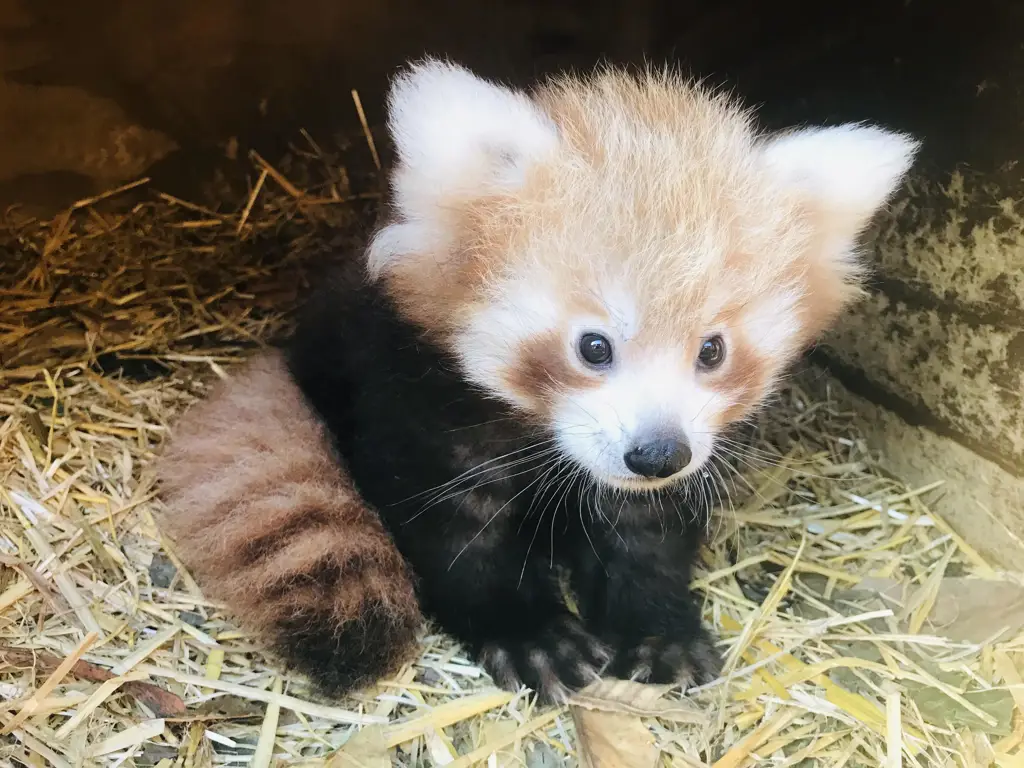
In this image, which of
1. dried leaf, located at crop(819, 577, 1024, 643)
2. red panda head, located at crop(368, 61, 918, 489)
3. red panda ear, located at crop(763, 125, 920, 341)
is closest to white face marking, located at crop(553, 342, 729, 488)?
red panda head, located at crop(368, 61, 918, 489)

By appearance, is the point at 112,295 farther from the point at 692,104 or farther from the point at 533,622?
the point at 692,104

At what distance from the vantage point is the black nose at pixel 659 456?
5.21ft

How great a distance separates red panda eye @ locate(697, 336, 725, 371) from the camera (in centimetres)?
167

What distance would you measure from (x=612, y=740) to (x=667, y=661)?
260 mm

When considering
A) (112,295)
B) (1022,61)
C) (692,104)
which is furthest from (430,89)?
(112,295)

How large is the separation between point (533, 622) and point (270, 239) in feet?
5.67

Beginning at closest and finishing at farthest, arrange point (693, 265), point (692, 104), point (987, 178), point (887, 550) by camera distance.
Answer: point (693, 265) → point (692, 104) → point (987, 178) → point (887, 550)

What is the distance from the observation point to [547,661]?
195 cm

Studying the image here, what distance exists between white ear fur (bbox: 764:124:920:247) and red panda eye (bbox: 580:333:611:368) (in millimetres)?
545

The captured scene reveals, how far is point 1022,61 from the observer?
1.98 m

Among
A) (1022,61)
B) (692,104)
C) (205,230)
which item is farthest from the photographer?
(205,230)

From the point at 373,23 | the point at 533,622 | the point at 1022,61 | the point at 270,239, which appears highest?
the point at 1022,61

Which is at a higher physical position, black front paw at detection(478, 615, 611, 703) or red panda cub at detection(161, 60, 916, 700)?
red panda cub at detection(161, 60, 916, 700)

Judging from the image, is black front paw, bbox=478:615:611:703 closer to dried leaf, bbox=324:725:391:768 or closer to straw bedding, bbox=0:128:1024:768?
straw bedding, bbox=0:128:1024:768
